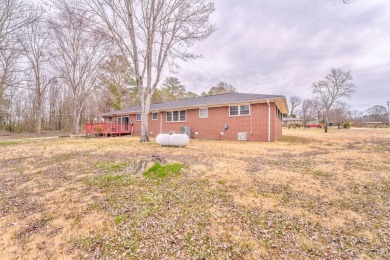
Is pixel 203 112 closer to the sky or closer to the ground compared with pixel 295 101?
closer to the ground

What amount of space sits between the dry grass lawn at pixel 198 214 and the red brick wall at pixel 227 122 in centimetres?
720

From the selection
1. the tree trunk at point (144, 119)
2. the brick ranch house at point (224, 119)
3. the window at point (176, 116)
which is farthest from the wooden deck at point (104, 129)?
the tree trunk at point (144, 119)

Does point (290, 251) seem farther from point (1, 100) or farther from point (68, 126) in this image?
point (68, 126)

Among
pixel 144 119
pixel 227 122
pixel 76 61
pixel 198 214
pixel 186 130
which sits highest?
pixel 76 61

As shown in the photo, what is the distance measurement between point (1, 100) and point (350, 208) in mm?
29262

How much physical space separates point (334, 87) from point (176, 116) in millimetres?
24022

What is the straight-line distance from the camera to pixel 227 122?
1321 cm

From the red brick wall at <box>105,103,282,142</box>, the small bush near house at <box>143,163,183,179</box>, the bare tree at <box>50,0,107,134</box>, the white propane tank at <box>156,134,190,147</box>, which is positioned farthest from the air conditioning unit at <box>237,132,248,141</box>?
the bare tree at <box>50,0,107,134</box>

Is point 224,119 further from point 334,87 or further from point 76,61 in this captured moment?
point 334,87

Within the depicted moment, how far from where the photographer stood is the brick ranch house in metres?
11.8

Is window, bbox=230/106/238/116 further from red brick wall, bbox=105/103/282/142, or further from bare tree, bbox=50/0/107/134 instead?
bare tree, bbox=50/0/107/134

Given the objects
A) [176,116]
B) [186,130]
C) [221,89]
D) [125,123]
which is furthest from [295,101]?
[125,123]

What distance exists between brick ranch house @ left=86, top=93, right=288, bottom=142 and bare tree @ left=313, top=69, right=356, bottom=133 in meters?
16.3

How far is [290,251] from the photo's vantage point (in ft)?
6.70
